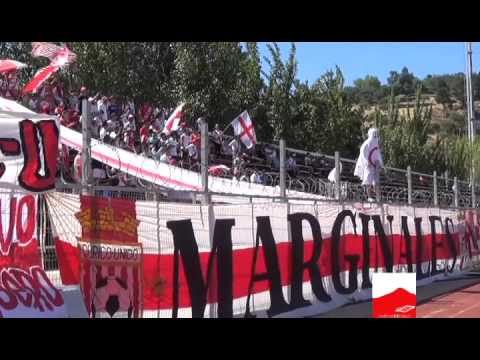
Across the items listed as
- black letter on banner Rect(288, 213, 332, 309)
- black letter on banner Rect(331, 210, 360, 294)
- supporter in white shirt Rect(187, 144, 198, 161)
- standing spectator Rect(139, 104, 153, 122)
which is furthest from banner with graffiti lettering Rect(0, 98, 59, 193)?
standing spectator Rect(139, 104, 153, 122)

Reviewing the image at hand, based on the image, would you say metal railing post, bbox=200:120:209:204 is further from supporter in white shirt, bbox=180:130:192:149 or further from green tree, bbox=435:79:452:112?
green tree, bbox=435:79:452:112

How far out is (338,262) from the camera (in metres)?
15.1

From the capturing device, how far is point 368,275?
16.8m

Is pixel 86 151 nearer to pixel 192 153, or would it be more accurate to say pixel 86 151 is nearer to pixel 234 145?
pixel 192 153

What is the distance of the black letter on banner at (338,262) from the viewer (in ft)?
48.8

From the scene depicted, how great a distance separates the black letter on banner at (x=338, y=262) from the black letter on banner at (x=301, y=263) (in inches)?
26.6

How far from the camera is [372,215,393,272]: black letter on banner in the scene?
57.1 feet

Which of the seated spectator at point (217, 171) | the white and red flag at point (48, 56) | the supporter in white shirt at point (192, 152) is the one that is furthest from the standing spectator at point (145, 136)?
the white and red flag at point (48, 56)

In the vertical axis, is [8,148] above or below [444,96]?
below

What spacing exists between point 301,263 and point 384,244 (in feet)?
16.0

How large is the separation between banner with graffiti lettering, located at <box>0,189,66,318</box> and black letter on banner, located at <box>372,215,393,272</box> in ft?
34.7

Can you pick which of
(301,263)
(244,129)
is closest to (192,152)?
(244,129)
